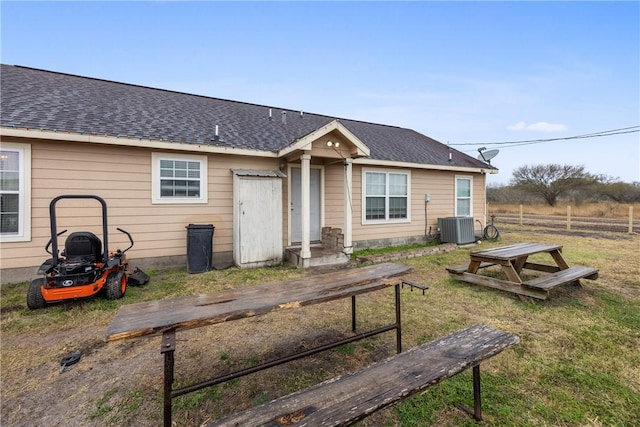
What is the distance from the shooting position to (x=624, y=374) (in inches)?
97.1

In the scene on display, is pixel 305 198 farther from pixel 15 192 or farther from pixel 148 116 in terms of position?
pixel 15 192

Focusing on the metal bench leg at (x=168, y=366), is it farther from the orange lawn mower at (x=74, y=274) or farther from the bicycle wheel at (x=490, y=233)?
the bicycle wheel at (x=490, y=233)

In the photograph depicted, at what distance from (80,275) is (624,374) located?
6.35 m

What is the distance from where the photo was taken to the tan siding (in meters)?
5.08

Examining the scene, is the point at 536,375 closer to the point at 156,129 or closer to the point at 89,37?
the point at 156,129

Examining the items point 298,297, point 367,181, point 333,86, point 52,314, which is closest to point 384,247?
point 367,181

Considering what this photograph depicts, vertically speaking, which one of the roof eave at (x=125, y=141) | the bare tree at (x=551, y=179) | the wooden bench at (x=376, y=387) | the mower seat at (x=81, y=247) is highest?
the bare tree at (x=551, y=179)

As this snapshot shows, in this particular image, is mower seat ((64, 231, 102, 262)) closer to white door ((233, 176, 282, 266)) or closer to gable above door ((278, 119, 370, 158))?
white door ((233, 176, 282, 266))

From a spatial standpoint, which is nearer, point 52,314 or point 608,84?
point 52,314

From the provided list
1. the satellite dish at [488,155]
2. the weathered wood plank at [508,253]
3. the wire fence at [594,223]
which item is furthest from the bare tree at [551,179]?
the weathered wood plank at [508,253]

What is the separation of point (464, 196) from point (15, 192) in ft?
40.4

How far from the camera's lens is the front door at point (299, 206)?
7570 millimetres

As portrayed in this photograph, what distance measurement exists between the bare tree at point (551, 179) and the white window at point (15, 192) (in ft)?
127

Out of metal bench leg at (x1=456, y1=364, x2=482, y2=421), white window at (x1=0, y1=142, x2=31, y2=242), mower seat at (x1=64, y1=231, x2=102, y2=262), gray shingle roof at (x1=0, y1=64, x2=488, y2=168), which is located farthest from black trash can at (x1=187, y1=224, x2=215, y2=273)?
metal bench leg at (x1=456, y1=364, x2=482, y2=421)
